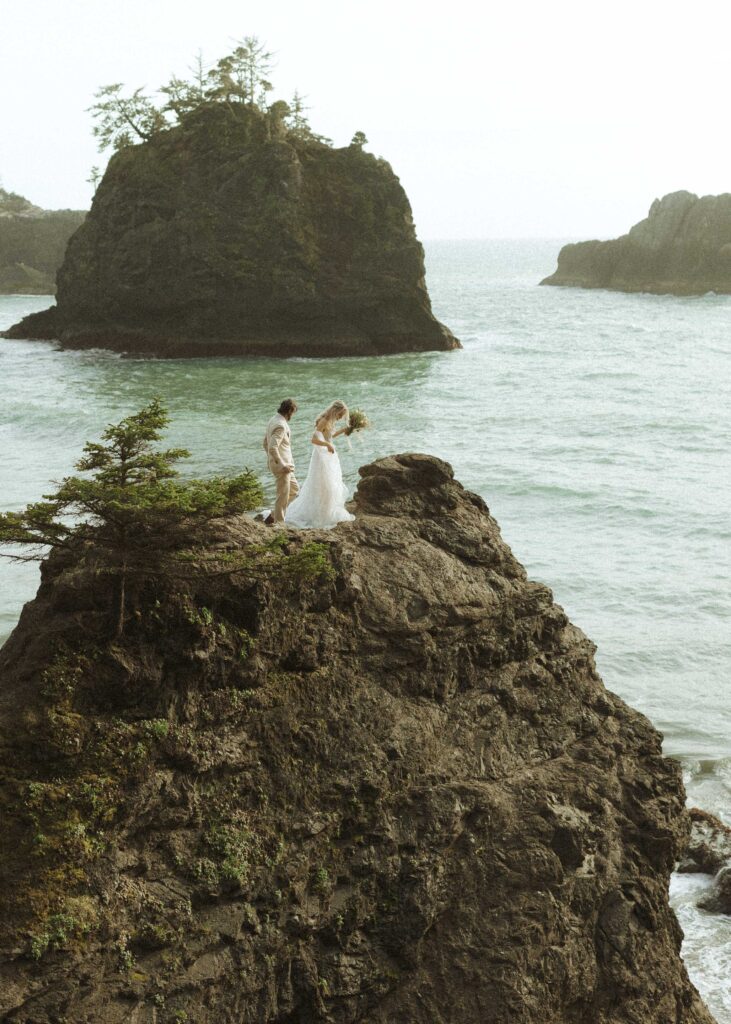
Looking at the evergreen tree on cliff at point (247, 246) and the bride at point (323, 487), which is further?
the evergreen tree on cliff at point (247, 246)

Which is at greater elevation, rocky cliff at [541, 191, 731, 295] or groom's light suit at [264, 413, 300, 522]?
rocky cliff at [541, 191, 731, 295]

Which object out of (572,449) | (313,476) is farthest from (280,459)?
Result: (572,449)

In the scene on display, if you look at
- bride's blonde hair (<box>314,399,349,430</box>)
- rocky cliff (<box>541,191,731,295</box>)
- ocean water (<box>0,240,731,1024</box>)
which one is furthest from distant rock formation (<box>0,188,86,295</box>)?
bride's blonde hair (<box>314,399,349,430</box>)

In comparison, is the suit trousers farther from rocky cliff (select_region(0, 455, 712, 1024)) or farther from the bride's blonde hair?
rocky cliff (select_region(0, 455, 712, 1024))

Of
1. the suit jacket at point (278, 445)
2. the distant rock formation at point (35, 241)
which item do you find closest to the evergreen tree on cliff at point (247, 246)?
the suit jacket at point (278, 445)

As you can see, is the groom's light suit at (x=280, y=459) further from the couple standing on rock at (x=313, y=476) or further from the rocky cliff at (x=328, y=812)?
the rocky cliff at (x=328, y=812)

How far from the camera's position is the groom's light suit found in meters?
12.6

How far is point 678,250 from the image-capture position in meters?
96.7

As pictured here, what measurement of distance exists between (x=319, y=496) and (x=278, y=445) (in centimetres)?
89

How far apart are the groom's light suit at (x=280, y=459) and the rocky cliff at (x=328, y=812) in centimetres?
385

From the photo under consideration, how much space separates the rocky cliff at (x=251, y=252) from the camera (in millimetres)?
50594

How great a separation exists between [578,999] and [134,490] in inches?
182

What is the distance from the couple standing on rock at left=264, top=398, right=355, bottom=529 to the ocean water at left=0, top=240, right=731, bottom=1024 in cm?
76

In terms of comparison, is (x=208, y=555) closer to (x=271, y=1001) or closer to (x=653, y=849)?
(x=271, y=1001)
